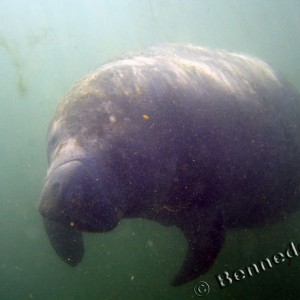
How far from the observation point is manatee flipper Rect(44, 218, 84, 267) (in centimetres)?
471

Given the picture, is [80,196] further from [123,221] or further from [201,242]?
[123,221]

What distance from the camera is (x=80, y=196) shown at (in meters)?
2.89

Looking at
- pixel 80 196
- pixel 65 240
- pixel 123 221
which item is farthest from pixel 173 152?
pixel 123 221

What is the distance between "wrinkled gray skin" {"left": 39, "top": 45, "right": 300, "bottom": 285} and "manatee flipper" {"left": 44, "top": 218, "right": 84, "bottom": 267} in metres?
0.01

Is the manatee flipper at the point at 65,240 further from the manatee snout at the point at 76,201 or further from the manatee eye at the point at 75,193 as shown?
the manatee eye at the point at 75,193

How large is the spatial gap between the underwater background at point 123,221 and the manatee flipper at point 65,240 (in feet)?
7.66

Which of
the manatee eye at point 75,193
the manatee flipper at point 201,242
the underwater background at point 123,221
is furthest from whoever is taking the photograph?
the underwater background at point 123,221

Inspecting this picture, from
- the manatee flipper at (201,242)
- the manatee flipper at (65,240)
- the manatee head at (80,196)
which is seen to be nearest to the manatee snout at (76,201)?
the manatee head at (80,196)

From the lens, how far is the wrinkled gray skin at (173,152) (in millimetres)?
3109

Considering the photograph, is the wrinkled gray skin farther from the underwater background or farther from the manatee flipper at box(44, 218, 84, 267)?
the underwater background

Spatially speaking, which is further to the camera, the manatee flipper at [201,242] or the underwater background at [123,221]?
the underwater background at [123,221]

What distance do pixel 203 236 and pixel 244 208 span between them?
2.86 feet

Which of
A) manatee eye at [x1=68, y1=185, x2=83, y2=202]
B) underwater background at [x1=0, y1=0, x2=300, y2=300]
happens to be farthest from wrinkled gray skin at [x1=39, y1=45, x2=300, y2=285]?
underwater background at [x1=0, y1=0, x2=300, y2=300]

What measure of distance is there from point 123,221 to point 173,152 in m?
7.28
